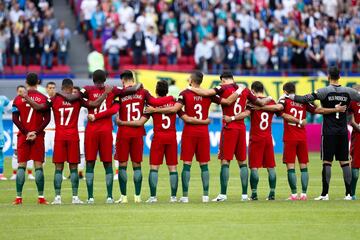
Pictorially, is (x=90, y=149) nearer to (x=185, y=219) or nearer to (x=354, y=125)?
(x=185, y=219)

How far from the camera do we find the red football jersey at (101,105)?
73.6ft

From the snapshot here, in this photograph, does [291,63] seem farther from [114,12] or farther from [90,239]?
[90,239]

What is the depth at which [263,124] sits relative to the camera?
23281 mm

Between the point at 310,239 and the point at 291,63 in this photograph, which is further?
the point at 291,63

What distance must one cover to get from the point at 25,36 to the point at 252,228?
2393 cm

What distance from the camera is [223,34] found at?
43500 mm

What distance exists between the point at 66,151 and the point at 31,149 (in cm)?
72

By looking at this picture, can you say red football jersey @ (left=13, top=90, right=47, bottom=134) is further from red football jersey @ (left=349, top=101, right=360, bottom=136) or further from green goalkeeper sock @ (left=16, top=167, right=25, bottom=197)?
red football jersey @ (left=349, top=101, right=360, bottom=136)

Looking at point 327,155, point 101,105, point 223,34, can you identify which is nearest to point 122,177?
point 101,105

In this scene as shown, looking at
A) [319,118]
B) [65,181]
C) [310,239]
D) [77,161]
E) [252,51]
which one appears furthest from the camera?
[252,51]

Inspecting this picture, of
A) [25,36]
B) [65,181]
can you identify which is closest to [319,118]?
[25,36]

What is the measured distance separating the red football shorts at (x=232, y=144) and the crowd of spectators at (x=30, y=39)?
63.0 ft

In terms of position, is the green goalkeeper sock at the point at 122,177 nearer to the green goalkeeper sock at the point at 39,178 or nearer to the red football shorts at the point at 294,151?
the green goalkeeper sock at the point at 39,178

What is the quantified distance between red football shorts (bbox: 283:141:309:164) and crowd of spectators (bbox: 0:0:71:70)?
19.3 meters
